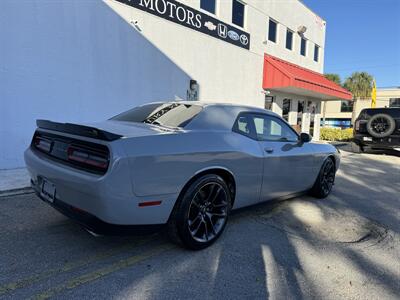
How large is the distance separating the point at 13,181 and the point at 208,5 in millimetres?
8585

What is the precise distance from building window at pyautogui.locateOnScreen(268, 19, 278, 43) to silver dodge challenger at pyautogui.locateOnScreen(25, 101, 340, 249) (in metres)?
11.8

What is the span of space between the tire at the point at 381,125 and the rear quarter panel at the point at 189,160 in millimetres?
9148

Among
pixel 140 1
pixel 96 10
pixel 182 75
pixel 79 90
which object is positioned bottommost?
pixel 79 90

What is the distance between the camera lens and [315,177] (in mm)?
4902

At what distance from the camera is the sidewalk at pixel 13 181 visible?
4871 mm

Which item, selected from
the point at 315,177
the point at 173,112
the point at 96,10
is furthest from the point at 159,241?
the point at 96,10

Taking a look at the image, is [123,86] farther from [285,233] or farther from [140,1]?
[285,233]

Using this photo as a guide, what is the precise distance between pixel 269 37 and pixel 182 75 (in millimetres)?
6712

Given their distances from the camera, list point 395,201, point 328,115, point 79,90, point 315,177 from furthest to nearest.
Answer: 1. point 328,115
2. point 79,90
3. point 395,201
4. point 315,177

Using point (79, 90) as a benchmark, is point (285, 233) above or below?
below

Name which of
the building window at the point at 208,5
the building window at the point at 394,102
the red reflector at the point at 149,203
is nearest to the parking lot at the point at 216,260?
the red reflector at the point at 149,203

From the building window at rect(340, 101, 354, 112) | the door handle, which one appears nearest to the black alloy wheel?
the door handle

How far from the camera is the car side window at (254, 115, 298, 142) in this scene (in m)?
3.92

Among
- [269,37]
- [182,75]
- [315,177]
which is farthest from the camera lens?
[269,37]
